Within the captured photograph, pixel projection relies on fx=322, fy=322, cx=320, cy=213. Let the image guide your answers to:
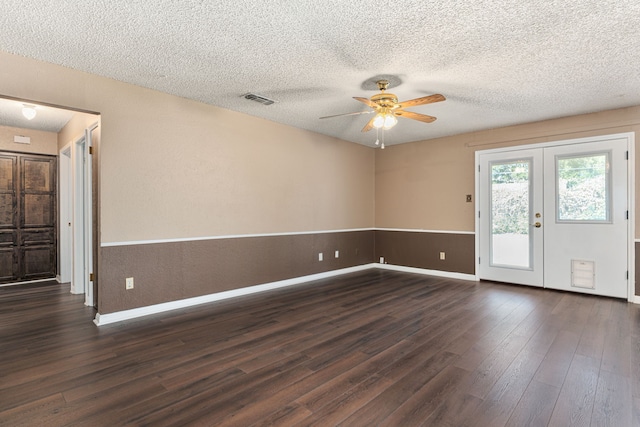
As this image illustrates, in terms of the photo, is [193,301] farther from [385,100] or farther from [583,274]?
[583,274]

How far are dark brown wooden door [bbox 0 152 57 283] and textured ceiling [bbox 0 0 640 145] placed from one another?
336 cm

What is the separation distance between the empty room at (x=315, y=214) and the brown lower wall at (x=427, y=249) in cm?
4

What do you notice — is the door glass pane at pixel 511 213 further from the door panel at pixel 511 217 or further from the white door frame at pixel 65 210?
the white door frame at pixel 65 210

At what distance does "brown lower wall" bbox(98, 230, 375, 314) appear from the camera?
11.5ft

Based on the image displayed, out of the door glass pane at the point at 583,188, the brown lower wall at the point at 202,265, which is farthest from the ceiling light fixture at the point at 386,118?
the door glass pane at the point at 583,188

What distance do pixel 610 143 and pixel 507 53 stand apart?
277cm

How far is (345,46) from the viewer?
8.95ft

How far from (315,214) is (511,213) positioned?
127 inches

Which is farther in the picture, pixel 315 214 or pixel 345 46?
pixel 315 214

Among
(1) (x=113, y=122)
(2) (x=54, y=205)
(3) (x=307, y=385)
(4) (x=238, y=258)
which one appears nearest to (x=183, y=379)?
(3) (x=307, y=385)

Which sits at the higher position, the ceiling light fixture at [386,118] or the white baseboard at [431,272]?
the ceiling light fixture at [386,118]

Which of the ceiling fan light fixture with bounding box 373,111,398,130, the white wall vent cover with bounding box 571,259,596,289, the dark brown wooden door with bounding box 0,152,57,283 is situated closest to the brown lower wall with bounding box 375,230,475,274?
the white wall vent cover with bounding box 571,259,596,289

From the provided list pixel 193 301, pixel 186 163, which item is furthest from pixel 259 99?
pixel 193 301

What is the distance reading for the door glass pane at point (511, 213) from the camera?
199 inches
